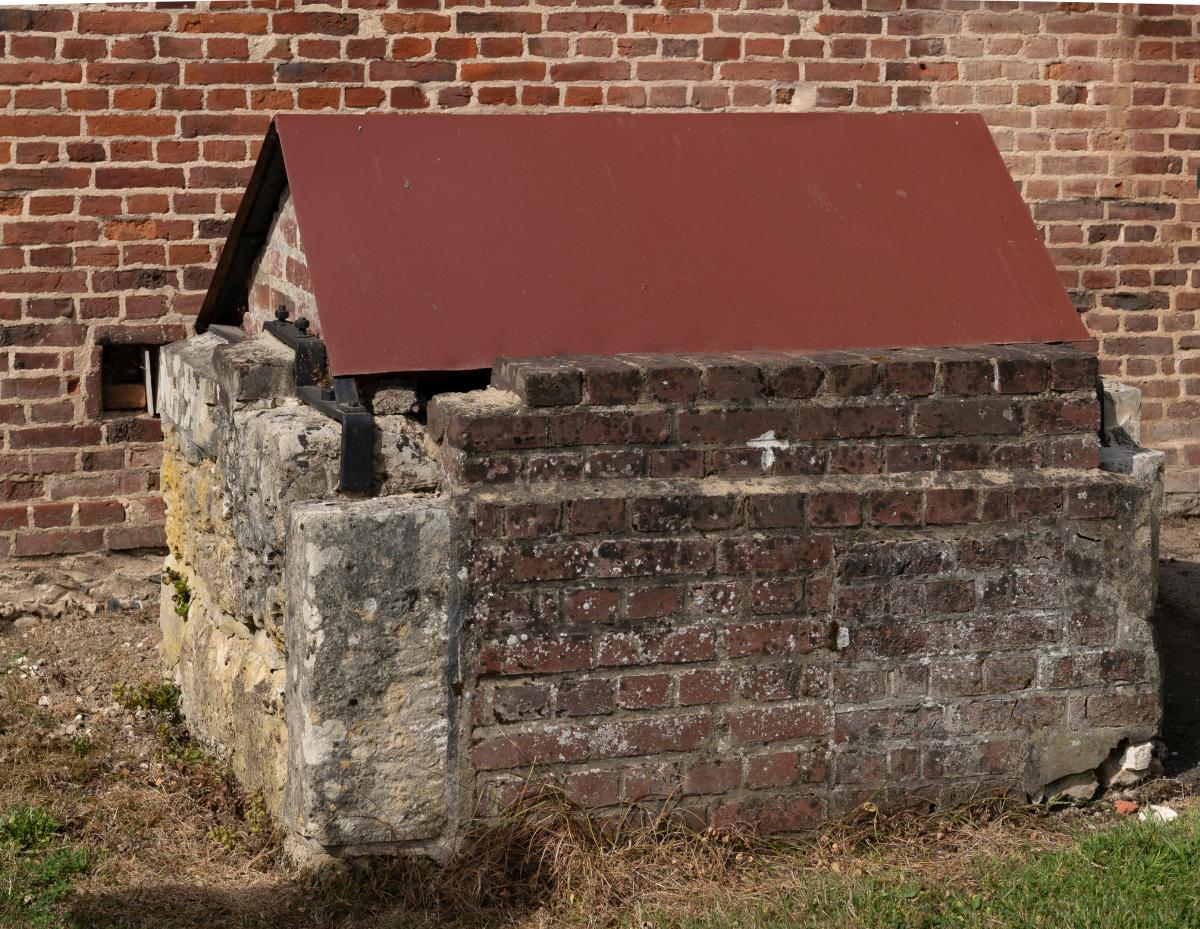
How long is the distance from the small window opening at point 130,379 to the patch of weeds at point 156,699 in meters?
1.36

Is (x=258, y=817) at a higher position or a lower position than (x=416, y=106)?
lower

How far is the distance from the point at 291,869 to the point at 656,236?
1753 millimetres

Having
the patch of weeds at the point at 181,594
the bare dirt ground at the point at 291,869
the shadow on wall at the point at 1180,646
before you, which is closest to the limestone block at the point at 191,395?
the patch of weeds at the point at 181,594

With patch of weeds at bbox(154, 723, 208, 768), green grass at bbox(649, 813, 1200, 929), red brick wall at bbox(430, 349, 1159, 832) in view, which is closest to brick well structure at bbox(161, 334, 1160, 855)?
red brick wall at bbox(430, 349, 1159, 832)

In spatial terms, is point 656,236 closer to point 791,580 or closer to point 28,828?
point 791,580

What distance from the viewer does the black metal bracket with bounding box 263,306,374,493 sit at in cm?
309

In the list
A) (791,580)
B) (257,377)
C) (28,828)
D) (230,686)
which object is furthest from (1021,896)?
(28,828)

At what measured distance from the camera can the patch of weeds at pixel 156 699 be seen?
437cm

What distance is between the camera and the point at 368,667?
3.01 meters

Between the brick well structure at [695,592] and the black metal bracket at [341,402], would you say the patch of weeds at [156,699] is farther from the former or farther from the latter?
the black metal bracket at [341,402]

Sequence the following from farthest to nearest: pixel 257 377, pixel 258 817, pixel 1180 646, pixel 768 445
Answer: pixel 1180 646 → pixel 257 377 → pixel 258 817 → pixel 768 445

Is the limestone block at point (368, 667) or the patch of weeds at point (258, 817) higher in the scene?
the limestone block at point (368, 667)

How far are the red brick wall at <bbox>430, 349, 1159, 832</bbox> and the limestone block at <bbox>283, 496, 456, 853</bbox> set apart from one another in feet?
0.29

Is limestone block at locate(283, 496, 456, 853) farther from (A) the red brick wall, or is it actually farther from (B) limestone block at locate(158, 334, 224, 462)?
(B) limestone block at locate(158, 334, 224, 462)
